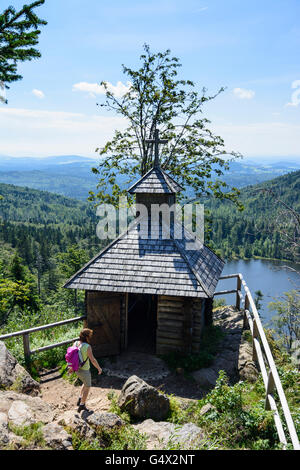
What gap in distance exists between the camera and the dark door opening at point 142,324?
10.5 metres

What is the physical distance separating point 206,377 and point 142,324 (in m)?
4.55

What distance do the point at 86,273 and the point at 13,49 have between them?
229 inches

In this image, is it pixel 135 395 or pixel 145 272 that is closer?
→ pixel 135 395

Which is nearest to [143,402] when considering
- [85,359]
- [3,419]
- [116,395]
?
[85,359]

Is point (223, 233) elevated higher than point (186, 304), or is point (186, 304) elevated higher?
point (186, 304)

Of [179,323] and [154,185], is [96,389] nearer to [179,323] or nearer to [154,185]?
[179,323]

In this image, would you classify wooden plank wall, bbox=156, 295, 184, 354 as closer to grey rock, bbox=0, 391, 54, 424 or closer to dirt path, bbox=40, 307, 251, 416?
dirt path, bbox=40, 307, 251, 416

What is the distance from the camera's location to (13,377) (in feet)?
22.7

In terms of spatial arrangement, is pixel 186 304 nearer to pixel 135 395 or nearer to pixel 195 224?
pixel 135 395

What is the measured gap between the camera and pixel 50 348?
29.3 feet

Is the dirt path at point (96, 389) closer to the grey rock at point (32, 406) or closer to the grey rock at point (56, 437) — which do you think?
the grey rock at point (32, 406)
